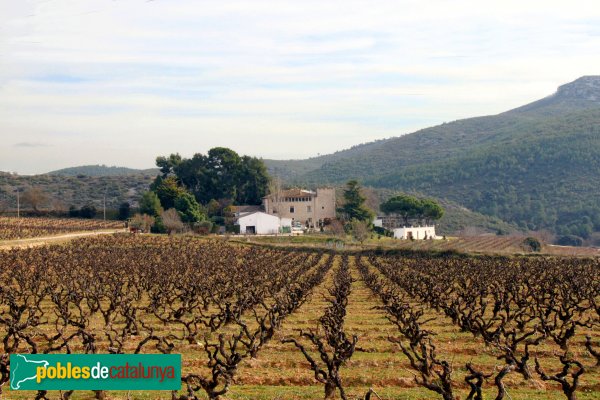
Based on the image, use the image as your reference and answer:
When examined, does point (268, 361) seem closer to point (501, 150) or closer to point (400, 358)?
point (400, 358)

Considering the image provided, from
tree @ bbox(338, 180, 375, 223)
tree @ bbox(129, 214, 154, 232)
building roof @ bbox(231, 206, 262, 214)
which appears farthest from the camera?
building roof @ bbox(231, 206, 262, 214)

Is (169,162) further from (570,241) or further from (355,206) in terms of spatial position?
(570,241)

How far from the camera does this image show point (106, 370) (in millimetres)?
13602

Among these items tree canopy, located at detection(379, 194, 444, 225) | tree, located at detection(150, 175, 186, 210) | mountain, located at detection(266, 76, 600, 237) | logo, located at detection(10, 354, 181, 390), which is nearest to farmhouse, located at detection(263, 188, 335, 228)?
tree canopy, located at detection(379, 194, 444, 225)

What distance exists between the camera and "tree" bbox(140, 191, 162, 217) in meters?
100

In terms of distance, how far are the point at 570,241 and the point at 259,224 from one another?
55.0m

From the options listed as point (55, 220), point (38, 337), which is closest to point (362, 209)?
point (55, 220)

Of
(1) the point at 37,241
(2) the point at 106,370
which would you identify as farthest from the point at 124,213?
(2) the point at 106,370

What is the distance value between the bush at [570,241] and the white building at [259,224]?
166 ft

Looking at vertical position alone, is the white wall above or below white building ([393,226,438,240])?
above

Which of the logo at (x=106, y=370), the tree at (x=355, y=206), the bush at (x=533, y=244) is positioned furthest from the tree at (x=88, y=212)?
the logo at (x=106, y=370)

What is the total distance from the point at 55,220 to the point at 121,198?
46026mm

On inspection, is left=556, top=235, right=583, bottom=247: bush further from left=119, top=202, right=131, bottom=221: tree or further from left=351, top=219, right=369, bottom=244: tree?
left=119, top=202, right=131, bottom=221: tree

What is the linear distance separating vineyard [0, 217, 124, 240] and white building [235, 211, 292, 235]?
54.3 ft
